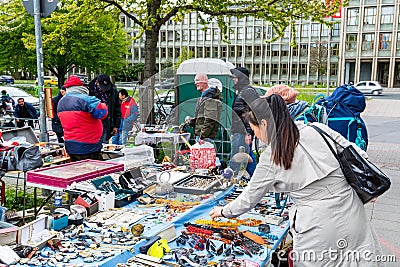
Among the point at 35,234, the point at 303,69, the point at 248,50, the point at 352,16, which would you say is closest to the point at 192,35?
the point at 248,50

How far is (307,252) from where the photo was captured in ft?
7.05

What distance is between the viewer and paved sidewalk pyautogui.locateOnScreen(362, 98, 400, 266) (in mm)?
4078

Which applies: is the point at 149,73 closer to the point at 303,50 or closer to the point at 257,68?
the point at 303,50

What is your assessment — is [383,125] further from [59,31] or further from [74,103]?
[74,103]

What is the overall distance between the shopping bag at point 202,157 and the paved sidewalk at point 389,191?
1.90 metres

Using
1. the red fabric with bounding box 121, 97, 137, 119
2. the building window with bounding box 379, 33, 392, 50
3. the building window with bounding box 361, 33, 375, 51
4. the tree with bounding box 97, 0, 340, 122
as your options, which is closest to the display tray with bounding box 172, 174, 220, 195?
the tree with bounding box 97, 0, 340, 122

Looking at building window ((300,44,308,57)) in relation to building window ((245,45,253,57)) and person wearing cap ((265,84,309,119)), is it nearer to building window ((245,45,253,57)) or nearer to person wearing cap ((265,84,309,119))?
building window ((245,45,253,57))

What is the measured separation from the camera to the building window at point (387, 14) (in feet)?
128

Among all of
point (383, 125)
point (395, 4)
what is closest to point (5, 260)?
point (383, 125)

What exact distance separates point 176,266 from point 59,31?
6499 millimetres

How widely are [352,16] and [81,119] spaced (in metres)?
42.2

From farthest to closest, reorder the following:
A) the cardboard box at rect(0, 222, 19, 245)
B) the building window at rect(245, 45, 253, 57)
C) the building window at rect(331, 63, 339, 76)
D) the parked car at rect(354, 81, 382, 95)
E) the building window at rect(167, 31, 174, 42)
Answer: the building window at rect(167, 31, 174, 42)
the building window at rect(245, 45, 253, 57)
the building window at rect(331, 63, 339, 76)
the parked car at rect(354, 81, 382, 95)
the cardboard box at rect(0, 222, 19, 245)

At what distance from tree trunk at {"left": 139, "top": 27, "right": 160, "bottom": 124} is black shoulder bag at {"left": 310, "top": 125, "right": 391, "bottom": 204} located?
4992mm

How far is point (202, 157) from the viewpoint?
4199 millimetres
